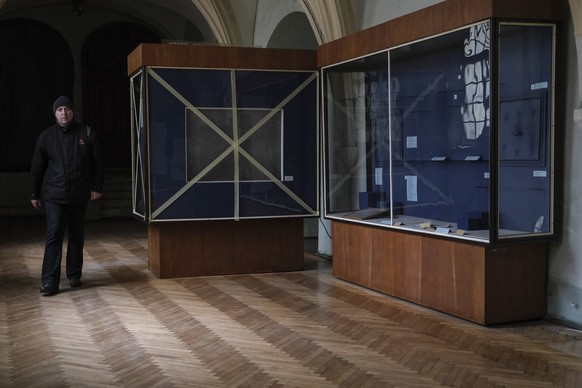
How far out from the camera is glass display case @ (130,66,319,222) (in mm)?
7566

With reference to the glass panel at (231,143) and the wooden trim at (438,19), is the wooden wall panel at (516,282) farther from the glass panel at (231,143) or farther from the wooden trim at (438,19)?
the glass panel at (231,143)

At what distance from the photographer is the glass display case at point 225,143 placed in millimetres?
7566

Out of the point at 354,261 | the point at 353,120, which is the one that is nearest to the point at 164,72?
the point at 353,120

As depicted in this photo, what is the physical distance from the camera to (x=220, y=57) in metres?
7.63

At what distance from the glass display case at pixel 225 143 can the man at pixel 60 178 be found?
2.44 feet

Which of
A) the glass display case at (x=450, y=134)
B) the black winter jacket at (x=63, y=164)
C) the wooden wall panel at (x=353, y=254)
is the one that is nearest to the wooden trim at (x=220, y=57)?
the glass display case at (x=450, y=134)

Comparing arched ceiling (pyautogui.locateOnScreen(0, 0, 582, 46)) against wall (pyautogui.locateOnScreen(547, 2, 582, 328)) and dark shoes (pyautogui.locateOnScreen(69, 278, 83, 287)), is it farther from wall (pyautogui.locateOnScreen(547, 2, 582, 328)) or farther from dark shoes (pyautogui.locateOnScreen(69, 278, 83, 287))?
dark shoes (pyautogui.locateOnScreen(69, 278, 83, 287))

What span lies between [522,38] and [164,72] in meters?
3.92

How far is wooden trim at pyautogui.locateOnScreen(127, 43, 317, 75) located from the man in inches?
44.0

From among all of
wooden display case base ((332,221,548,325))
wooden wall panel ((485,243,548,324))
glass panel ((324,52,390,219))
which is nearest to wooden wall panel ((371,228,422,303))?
wooden display case base ((332,221,548,325))

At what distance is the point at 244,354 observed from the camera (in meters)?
4.84

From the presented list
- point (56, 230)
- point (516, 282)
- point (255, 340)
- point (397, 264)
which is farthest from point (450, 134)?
point (56, 230)

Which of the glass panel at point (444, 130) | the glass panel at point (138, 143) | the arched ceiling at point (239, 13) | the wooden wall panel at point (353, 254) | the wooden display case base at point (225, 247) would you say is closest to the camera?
the glass panel at point (444, 130)

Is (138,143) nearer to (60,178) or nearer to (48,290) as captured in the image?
(60,178)
